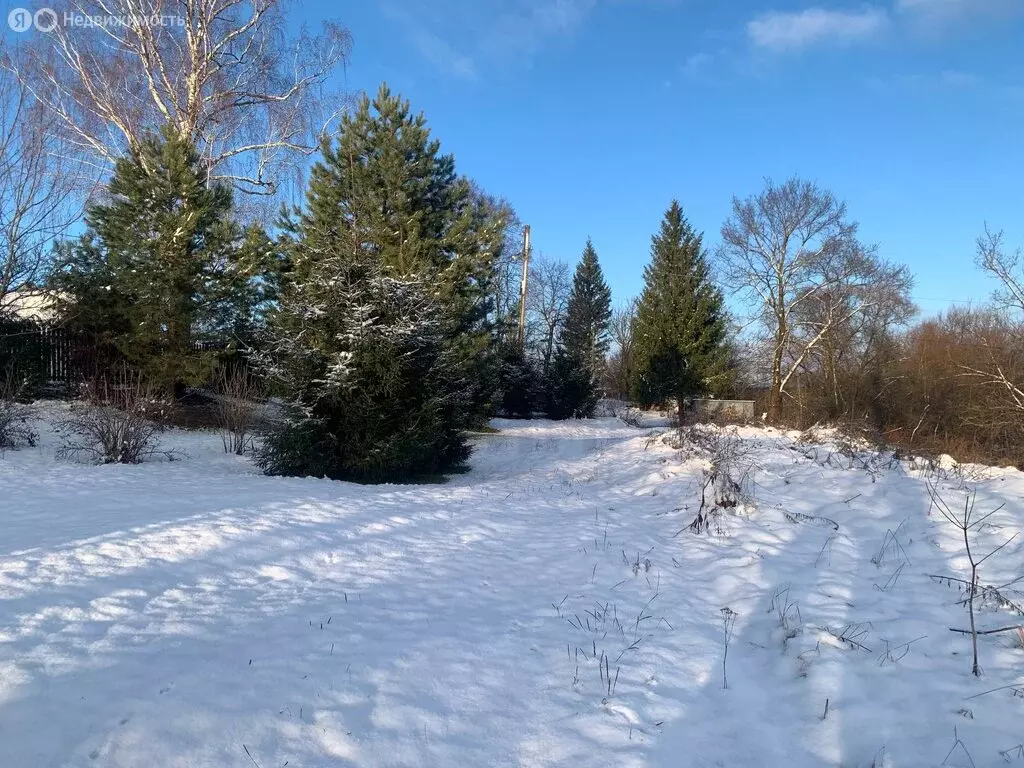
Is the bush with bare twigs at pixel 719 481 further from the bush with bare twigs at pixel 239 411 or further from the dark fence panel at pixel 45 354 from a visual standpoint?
the dark fence panel at pixel 45 354

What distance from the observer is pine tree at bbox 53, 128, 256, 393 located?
1519cm

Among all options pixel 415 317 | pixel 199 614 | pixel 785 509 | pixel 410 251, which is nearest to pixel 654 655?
pixel 199 614

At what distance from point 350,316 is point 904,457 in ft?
32.8

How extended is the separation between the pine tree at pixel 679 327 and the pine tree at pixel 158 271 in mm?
19168

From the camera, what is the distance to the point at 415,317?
1030cm

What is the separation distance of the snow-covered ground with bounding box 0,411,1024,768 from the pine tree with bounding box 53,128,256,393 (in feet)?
29.7

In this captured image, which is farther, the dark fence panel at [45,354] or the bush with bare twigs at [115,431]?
the dark fence panel at [45,354]

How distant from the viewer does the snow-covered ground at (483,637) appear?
8.93ft

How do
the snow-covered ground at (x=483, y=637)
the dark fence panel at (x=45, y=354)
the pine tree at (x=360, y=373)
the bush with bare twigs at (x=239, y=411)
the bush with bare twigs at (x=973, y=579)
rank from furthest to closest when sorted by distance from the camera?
the dark fence panel at (x=45, y=354) → the bush with bare twigs at (x=239, y=411) → the pine tree at (x=360, y=373) → the bush with bare twigs at (x=973, y=579) → the snow-covered ground at (x=483, y=637)

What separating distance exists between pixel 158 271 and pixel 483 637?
48.5ft

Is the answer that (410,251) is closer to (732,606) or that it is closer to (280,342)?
(280,342)

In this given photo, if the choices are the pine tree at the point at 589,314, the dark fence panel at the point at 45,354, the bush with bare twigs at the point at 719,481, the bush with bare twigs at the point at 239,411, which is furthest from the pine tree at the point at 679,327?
the dark fence panel at the point at 45,354

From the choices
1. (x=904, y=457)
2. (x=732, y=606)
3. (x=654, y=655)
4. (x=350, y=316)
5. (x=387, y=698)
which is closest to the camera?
(x=387, y=698)

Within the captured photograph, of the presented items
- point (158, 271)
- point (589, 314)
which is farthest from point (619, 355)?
point (158, 271)
